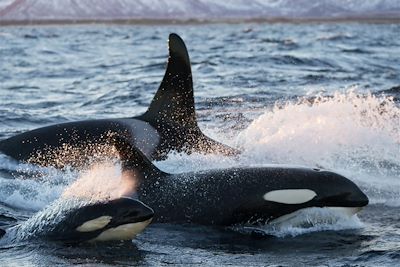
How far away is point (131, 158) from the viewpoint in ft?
26.6

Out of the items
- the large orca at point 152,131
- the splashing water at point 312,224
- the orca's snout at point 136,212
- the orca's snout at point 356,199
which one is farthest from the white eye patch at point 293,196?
the large orca at point 152,131

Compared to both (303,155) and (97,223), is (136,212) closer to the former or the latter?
(97,223)

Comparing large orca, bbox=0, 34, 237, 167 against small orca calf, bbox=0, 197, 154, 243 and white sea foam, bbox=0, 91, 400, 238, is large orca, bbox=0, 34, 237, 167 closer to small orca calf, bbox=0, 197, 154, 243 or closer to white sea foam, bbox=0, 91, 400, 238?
white sea foam, bbox=0, 91, 400, 238

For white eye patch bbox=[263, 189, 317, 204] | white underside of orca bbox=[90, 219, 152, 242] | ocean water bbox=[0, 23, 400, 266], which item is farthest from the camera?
white eye patch bbox=[263, 189, 317, 204]

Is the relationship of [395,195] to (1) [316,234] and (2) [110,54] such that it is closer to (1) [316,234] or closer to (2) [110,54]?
(1) [316,234]

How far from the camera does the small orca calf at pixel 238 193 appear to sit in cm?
796

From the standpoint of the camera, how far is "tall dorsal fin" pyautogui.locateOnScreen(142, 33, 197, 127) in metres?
10.8

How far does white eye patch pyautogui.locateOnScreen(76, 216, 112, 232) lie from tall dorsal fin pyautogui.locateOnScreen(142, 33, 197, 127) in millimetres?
3695

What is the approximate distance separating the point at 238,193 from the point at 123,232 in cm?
132

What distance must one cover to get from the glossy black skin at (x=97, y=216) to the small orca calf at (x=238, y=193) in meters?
0.84

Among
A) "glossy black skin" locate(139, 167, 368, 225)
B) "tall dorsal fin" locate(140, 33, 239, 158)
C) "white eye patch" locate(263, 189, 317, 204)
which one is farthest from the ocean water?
"tall dorsal fin" locate(140, 33, 239, 158)

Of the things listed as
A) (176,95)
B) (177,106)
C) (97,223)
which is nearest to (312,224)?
(97,223)

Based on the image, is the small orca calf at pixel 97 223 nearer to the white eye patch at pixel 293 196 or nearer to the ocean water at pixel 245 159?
the ocean water at pixel 245 159

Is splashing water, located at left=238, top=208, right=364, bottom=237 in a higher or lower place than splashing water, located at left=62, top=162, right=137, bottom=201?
lower
